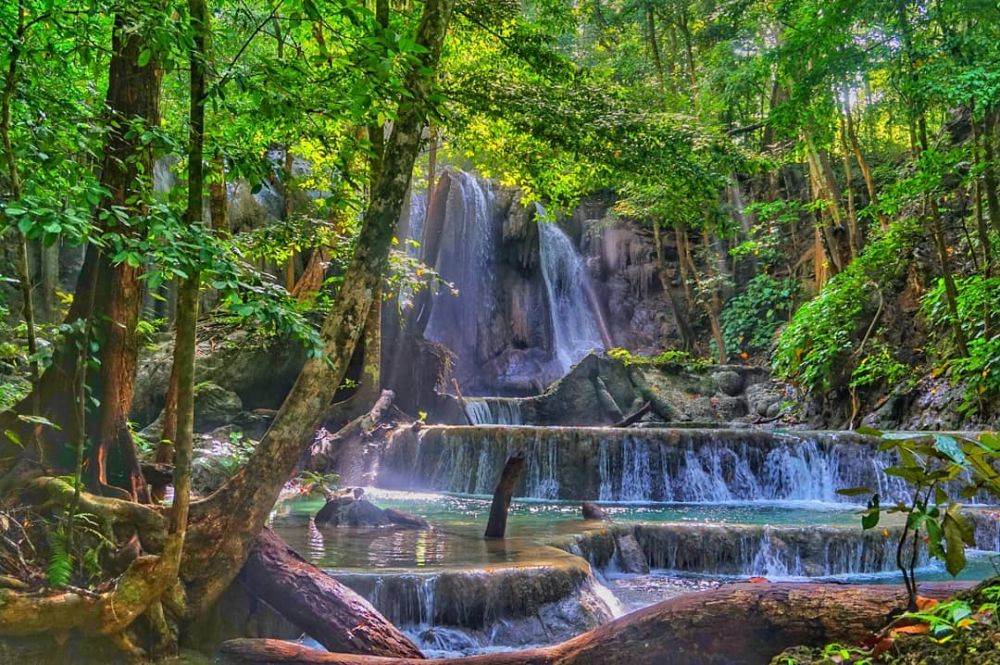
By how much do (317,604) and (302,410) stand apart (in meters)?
1.18

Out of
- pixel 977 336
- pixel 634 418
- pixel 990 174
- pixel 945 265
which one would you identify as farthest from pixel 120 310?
pixel 634 418

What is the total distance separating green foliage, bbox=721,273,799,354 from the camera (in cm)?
2111

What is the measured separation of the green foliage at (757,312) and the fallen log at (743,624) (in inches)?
745

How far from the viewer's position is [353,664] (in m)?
3.35

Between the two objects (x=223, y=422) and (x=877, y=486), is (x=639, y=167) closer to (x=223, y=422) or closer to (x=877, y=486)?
(x=877, y=486)

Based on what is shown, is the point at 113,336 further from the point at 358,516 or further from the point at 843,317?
the point at 843,317

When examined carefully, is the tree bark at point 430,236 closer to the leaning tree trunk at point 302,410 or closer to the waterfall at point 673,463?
the waterfall at point 673,463

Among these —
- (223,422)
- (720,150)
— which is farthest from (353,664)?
(223,422)

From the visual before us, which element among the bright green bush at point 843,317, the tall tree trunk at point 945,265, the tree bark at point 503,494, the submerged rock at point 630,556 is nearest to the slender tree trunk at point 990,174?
the tall tree trunk at point 945,265

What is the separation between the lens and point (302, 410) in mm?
4422

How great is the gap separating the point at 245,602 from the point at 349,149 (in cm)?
298

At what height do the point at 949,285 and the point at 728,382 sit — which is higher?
the point at 949,285

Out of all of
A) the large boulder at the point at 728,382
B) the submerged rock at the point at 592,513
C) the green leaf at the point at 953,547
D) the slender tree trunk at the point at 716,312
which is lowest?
the submerged rock at the point at 592,513

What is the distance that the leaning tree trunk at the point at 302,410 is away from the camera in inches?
165
